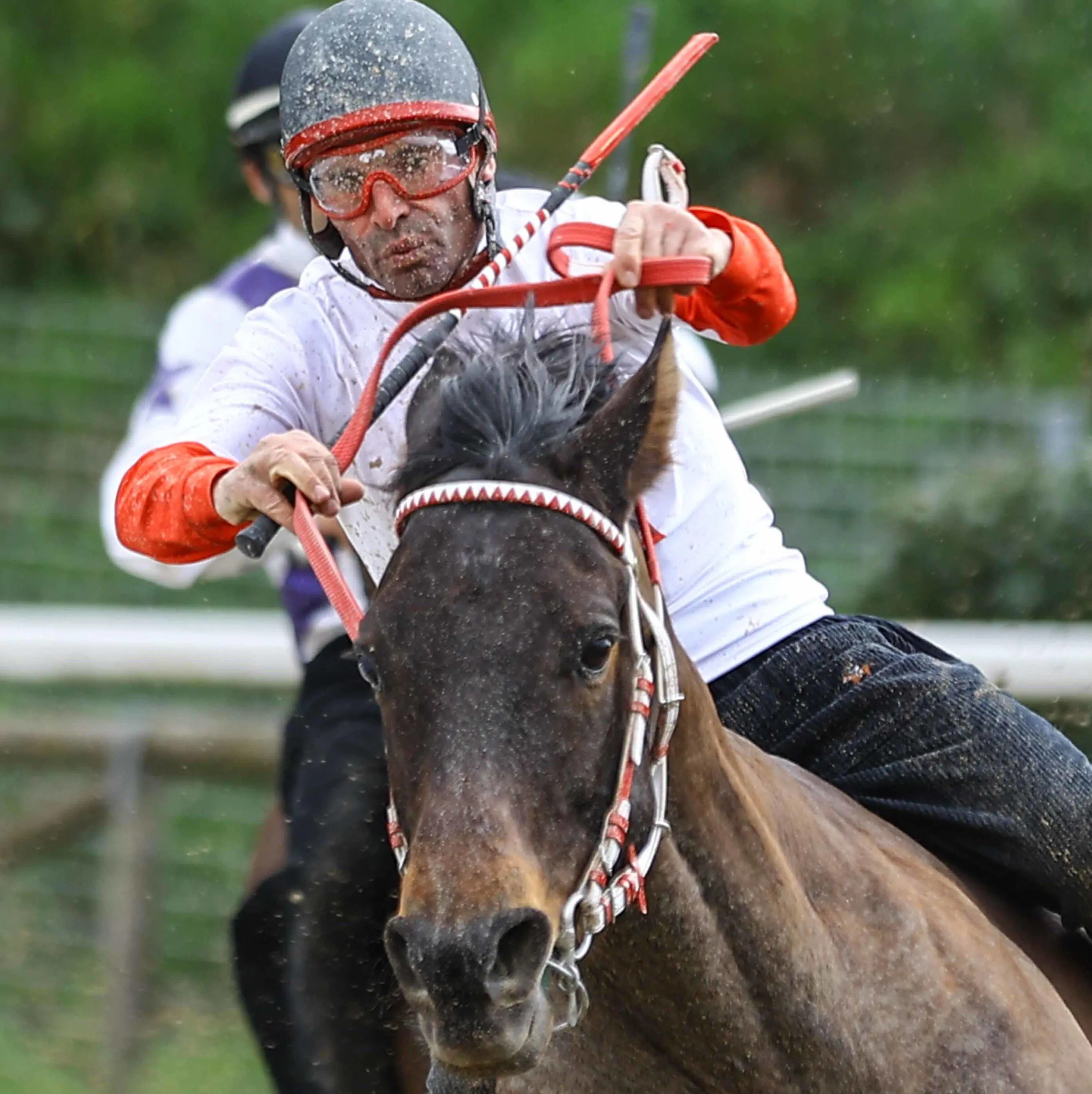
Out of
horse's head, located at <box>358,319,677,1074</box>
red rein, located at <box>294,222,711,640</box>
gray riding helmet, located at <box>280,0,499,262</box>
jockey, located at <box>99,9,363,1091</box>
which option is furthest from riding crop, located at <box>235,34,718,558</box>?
jockey, located at <box>99,9,363,1091</box>

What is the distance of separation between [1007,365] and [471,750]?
8805mm

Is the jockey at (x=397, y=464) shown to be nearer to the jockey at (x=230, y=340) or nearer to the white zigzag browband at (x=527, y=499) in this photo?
the white zigzag browband at (x=527, y=499)

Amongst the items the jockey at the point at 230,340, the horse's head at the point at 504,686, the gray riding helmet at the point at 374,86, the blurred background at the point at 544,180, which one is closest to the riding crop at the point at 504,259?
the gray riding helmet at the point at 374,86

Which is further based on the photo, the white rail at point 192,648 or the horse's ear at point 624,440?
the white rail at point 192,648

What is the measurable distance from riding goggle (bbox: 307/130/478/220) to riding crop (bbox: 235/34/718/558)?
156mm

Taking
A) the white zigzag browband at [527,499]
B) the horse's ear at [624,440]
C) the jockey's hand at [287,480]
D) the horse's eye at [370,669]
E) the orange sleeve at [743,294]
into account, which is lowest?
the horse's eye at [370,669]

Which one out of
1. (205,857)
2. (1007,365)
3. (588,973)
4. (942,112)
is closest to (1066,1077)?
(588,973)

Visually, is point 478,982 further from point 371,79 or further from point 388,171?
point 371,79

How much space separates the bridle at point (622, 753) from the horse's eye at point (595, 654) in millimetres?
90

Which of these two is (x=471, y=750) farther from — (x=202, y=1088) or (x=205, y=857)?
(x=205, y=857)

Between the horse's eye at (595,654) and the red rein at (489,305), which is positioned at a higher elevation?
the red rein at (489,305)

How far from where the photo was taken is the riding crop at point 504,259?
2.85 metres

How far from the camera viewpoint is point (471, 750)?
8.07 ft

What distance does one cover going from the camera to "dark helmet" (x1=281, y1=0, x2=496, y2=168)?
321 centimetres
